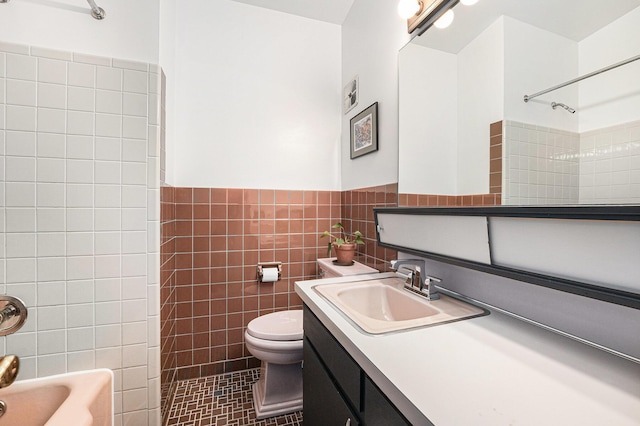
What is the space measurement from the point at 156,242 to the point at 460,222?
A: 1.31 m

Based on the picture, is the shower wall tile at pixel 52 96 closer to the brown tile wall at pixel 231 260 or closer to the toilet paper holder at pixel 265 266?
the brown tile wall at pixel 231 260

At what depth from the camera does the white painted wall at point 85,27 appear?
44.9 inches

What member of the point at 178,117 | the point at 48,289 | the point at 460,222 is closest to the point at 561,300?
the point at 460,222

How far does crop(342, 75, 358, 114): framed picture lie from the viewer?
1971 millimetres

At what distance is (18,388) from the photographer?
3.61 feet

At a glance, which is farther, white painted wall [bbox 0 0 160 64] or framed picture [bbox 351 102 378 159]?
framed picture [bbox 351 102 378 159]

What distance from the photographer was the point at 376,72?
1.71 m

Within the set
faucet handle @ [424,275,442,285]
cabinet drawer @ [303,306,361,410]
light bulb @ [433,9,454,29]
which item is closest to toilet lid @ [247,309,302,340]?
cabinet drawer @ [303,306,361,410]

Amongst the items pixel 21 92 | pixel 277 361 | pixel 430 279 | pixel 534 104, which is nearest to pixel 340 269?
pixel 277 361

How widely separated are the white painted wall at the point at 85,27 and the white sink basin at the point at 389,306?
140cm

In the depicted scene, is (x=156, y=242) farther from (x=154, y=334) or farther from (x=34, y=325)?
(x=34, y=325)

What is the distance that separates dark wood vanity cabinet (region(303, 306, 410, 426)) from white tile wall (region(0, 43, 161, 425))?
761mm

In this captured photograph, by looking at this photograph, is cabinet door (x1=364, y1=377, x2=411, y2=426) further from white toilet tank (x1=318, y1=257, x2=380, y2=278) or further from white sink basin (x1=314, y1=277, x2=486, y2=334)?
white toilet tank (x1=318, y1=257, x2=380, y2=278)

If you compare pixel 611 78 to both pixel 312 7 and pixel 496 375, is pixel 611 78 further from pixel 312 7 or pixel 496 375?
pixel 312 7
